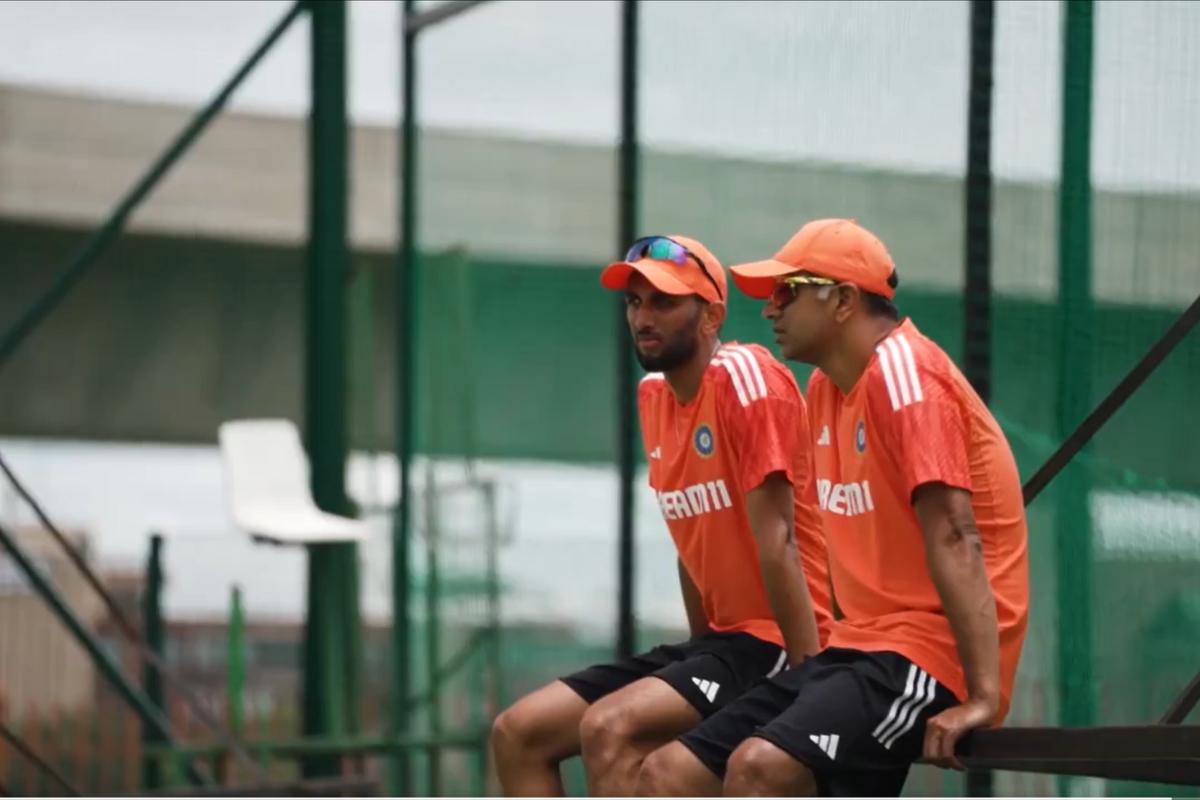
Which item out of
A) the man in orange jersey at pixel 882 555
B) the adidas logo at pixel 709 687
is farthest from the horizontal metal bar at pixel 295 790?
the man in orange jersey at pixel 882 555

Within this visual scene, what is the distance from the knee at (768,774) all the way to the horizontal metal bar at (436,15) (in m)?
6.07

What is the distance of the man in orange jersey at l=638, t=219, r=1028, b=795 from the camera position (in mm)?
4562

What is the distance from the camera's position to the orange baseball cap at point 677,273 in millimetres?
→ 5492

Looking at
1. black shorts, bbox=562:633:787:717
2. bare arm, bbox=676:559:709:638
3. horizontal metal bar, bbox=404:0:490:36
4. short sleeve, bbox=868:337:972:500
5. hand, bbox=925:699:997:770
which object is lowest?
hand, bbox=925:699:997:770

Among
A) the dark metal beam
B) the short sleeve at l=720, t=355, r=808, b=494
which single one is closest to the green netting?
the dark metal beam

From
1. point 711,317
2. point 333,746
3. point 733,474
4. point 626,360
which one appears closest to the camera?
point 733,474

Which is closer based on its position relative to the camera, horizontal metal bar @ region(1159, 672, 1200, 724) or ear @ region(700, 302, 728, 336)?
horizontal metal bar @ region(1159, 672, 1200, 724)

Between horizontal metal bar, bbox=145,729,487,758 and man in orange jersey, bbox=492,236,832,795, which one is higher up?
man in orange jersey, bbox=492,236,832,795

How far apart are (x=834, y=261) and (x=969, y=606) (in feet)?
2.46

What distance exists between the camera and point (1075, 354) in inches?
262

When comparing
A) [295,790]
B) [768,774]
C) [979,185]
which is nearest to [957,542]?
[768,774]

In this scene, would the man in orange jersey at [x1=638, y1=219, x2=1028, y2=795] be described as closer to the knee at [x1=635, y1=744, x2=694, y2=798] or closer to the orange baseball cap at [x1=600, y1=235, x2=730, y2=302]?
the knee at [x1=635, y1=744, x2=694, y2=798]

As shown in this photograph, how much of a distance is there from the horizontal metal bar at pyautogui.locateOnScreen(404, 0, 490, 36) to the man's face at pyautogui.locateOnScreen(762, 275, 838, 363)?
556cm

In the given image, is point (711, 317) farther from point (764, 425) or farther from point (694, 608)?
point (694, 608)
